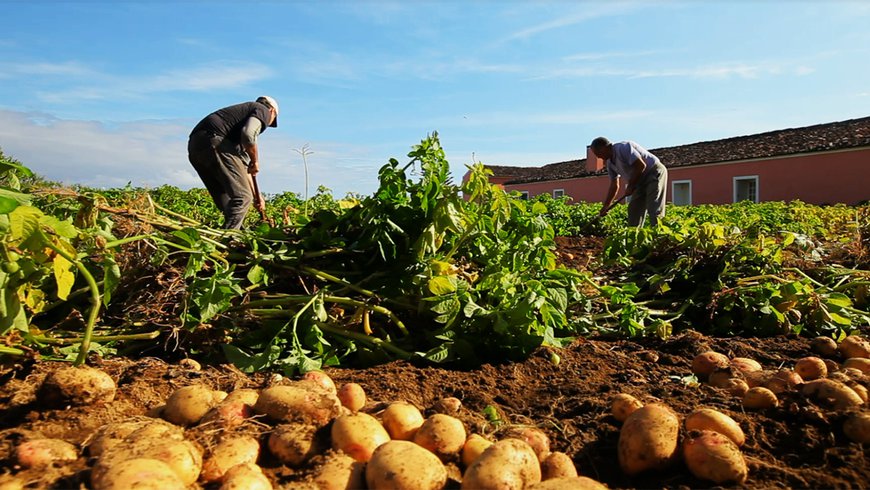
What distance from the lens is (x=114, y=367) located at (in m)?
2.50

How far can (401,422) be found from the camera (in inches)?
71.2

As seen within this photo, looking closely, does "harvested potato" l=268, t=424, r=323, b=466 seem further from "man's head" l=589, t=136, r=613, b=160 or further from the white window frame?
the white window frame

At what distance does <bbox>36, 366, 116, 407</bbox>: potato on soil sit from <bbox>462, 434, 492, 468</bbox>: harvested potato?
4.06ft

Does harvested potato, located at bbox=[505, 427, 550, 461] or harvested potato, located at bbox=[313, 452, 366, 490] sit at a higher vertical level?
harvested potato, located at bbox=[313, 452, 366, 490]

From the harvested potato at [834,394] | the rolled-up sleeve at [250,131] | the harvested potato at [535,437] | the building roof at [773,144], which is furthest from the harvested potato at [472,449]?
the building roof at [773,144]

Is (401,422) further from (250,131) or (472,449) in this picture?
(250,131)

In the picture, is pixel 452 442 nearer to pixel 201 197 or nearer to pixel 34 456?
pixel 34 456

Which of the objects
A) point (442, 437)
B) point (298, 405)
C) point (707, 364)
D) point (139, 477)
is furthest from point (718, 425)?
point (139, 477)

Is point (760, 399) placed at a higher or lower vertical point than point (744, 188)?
lower

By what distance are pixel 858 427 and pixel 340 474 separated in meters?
1.54

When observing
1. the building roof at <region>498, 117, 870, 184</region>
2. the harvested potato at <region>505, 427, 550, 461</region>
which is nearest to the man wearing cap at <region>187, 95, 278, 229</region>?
the harvested potato at <region>505, 427, 550, 461</region>

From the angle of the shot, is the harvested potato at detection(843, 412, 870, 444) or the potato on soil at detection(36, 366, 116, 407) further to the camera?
the potato on soil at detection(36, 366, 116, 407)

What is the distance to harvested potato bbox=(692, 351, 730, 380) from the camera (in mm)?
2777

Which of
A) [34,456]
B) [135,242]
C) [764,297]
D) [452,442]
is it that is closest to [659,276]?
[764,297]
